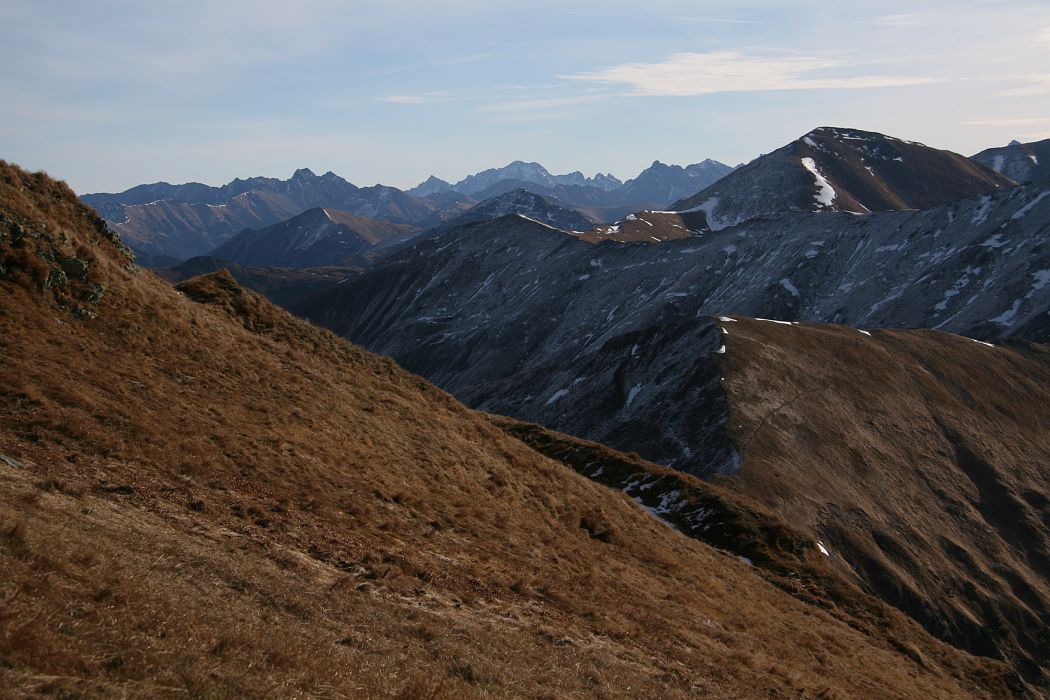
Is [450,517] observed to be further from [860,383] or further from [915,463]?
[860,383]

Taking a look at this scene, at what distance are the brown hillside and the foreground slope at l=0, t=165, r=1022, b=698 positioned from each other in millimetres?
16822

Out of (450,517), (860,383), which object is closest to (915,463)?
(860,383)

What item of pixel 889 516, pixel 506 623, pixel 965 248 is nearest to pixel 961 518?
pixel 889 516

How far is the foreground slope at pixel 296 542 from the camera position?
39.3 feet

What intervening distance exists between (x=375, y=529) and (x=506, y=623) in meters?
5.01

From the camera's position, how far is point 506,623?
63.6 feet

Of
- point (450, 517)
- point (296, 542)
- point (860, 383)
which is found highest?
point (296, 542)

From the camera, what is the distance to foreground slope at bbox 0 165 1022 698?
12.0m

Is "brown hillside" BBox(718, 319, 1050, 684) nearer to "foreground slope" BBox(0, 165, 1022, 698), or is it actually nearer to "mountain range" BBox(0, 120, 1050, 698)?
"mountain range" BBox(0, 120, 1050, 698)

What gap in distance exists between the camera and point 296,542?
19438 millimetres

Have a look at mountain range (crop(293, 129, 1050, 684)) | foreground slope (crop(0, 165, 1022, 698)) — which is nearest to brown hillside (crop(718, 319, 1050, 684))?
mountain range (crop(293, 129, 1050, 684))

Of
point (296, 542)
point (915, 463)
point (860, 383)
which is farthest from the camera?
point (860, 383)

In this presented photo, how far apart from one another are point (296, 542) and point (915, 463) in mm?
64427

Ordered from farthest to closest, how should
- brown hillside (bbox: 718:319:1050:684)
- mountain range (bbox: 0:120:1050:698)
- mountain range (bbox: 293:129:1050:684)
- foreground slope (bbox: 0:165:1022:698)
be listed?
1. mountain range (bbox: 293:129:1050:684)
2. brown hillside (bbox: 718:319:1050:684)
3. mountain range (bbox: 0:120:1050:698)
4. foreground slope (bbox: 0:165:1022:698)
